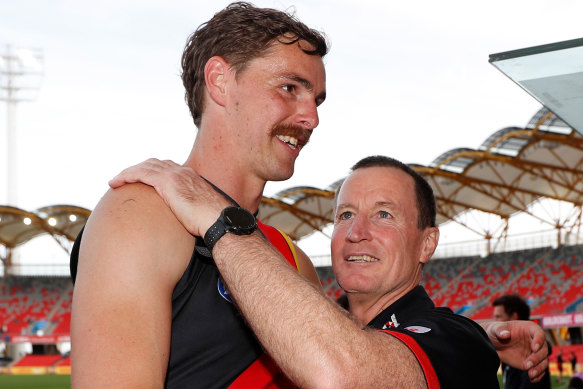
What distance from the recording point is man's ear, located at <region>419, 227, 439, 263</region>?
3633mm

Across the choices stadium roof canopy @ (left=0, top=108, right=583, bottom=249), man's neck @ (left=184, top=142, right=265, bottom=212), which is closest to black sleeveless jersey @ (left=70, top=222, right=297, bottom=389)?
man's neck @ (left=184, top=142, right=265, bottom=212)

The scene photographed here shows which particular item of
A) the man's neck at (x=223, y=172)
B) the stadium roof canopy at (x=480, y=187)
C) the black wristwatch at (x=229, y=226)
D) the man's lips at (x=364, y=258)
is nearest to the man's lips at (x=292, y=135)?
the man's neck at (x=223, y=172)

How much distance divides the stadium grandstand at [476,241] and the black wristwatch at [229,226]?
1060 inches

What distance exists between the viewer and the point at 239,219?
233 centimetres

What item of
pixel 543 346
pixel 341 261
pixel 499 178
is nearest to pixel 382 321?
pixel 341 261

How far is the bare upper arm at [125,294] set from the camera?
83.6 inches

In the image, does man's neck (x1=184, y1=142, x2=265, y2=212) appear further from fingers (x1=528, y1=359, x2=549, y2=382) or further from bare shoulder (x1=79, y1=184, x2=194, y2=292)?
fingers (x1=528, y1=359, x2=549, y2=382)

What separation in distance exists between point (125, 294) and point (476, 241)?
44.3 m

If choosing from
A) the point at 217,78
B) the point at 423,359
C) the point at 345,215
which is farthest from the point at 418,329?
the point at 217,78

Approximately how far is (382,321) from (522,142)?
28.7 meters

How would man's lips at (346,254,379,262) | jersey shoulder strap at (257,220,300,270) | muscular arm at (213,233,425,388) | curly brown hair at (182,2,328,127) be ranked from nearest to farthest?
muscular arm at (213,233,425,388) → curly brown hair at (182,2,328,127) → jersey shoulder strap at (257,220,300,270) → man's lips at (346,254,379,262)

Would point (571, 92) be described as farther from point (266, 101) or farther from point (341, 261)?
point (266, 101)

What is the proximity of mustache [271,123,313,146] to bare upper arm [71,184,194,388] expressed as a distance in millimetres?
643

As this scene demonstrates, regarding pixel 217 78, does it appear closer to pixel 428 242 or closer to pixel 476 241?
pixel 428 242
